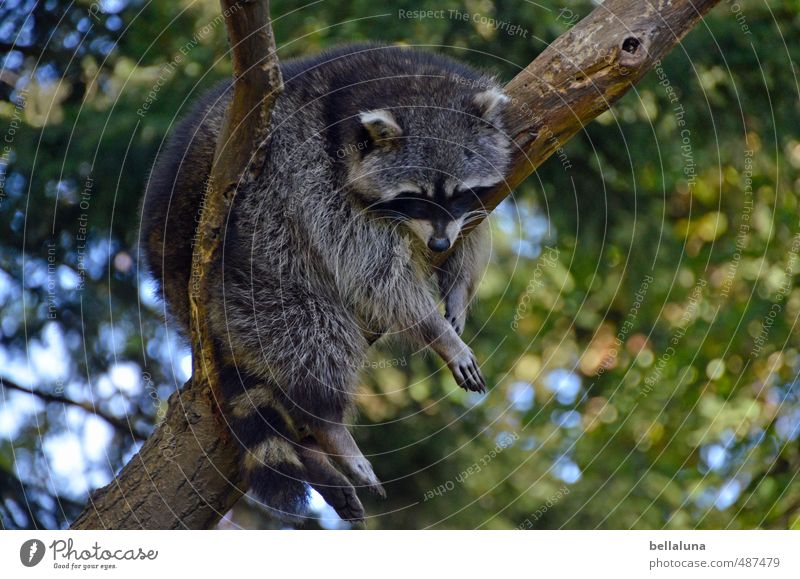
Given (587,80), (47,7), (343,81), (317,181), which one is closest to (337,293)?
(317,181)

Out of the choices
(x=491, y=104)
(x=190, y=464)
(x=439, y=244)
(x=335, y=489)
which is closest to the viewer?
(x=335, y=489)

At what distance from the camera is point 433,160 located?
452cm

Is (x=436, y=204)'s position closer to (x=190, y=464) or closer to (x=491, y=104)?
(x=491, y=104)

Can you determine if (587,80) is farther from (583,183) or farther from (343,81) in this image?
(583,183)

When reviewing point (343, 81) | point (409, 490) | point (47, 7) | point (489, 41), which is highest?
point (47, 7)

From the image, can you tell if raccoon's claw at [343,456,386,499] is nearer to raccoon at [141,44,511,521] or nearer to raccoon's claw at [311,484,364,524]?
raccoon at [141,44,511,521]

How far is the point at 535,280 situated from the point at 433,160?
2848 millimetres

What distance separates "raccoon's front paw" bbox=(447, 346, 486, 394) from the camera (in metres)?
4.53

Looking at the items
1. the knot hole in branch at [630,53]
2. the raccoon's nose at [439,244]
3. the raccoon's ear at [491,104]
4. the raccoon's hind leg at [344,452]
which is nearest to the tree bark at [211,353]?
the knot hole in branch at [630,53]

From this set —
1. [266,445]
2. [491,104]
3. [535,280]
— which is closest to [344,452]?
[266,445]

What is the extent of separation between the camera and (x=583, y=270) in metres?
7.24

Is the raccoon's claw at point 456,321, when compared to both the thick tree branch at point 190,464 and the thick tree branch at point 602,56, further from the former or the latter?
the thick tree branch at point 190,464

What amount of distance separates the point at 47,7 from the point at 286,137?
2.37 metres

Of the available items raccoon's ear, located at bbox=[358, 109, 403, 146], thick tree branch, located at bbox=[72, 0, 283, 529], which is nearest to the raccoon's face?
raccoon's ear, located at bbox=[358, 109, 403, 146]
